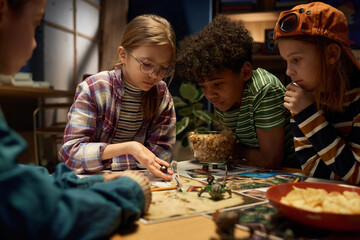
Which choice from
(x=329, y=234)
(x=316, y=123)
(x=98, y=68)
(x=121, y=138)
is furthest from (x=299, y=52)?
(x=98, y=68)

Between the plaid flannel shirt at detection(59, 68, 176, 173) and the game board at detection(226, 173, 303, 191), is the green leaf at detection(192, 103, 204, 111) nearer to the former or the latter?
the plaid flannel shirt at detection(59, 68, 176, 173)

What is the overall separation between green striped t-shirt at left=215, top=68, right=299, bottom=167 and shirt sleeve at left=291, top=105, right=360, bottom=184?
0.21m

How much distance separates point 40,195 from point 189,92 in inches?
125

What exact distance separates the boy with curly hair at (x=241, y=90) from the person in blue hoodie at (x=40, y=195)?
82 centimetres

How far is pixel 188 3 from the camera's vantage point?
3857 mm

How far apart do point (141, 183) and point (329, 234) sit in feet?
1.20

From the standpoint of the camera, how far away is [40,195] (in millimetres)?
467

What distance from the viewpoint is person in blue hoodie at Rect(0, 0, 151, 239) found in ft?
1.48

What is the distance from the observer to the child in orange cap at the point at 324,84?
3.39 ft

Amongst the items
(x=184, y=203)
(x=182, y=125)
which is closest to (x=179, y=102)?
(x=182, y=125)

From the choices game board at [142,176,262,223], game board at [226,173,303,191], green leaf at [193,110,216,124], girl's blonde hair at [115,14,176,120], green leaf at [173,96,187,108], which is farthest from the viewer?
green leaf at [173,96,187,108]

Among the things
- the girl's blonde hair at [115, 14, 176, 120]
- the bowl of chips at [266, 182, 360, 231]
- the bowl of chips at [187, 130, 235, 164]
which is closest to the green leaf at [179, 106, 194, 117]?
the girl's blonde hair at [115, 14, 176, 120]

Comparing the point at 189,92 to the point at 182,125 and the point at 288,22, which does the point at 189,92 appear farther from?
the point at 288,22

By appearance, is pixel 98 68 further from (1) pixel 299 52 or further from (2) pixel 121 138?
(1) pixel 299 52
